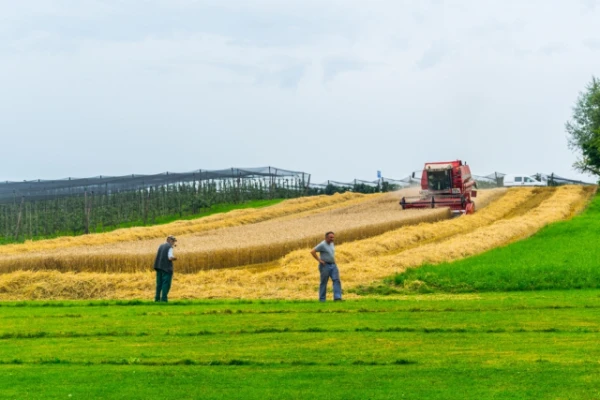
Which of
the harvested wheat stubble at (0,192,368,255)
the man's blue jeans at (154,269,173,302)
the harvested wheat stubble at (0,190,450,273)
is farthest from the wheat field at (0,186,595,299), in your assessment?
the man's blue jeans at (154,269,173,302)

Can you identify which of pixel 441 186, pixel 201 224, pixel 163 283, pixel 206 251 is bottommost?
pixel 163 283

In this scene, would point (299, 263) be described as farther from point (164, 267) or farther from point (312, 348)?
point (312, 348)

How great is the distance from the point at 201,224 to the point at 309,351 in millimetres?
45405

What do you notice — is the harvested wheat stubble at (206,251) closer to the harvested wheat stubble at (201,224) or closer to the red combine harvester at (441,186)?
the harvested wheat stubble at (201,224)

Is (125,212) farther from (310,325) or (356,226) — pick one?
(310,325)

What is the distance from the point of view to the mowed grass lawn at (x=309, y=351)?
14.5 metres

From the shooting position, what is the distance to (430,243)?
4803 cm

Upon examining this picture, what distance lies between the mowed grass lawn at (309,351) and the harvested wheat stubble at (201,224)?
834 inches

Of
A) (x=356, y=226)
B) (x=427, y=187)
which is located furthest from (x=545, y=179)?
(x=356, y=226)

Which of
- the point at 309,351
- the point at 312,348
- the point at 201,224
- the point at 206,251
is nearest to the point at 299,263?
the point at 206,251

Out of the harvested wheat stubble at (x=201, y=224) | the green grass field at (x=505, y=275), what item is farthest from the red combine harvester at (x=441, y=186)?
the green grass field at (x=505, y=275)

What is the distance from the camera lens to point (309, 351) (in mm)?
18047

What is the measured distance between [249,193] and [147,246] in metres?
45.3

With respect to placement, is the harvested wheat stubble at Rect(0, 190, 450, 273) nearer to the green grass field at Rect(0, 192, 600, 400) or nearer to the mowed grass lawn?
the green grass field at Rect(0, 192, 600, 400)
